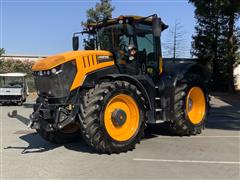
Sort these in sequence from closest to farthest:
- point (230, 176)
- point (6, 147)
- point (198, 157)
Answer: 1. point (230, 176)
2. point (198, 157)
3. point (6, 147)

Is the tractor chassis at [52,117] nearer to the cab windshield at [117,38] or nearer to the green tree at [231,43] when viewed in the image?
the cab windshield at [117,38]

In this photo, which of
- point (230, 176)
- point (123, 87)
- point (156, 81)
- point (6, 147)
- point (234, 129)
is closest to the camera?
point (230, 176)

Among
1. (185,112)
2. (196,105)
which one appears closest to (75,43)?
(185,112)

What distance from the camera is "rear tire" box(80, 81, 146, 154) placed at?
7.59 metres

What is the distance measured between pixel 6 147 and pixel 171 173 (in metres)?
4.36

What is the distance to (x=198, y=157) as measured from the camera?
7488 mm

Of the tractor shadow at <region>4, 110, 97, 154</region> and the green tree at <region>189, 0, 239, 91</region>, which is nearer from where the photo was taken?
the tractor shadow at <region>4, 110, 97, 154</region>

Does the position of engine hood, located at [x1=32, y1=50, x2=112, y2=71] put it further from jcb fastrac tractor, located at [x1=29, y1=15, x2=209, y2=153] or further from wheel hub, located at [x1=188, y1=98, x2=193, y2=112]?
wheel hub, located at [x1=188, y1=98, x2=193, y2=112]

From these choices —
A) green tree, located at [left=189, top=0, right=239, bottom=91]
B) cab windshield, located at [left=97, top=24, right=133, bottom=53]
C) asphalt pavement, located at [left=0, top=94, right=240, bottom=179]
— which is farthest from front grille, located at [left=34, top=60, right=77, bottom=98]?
green tree, located at [left=189, top=0, right=239, bottom=91]

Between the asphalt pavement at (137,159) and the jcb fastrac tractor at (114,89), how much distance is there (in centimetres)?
42

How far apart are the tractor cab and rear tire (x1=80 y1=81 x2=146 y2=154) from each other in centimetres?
102

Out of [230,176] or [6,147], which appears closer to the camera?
[230,176]

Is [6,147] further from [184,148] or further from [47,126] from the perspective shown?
[184,148]

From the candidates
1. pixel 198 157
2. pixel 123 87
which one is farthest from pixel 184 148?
pixel 123 87
